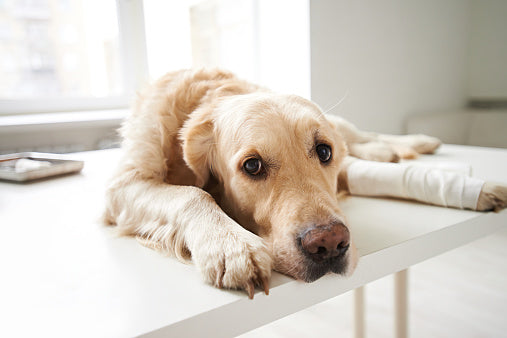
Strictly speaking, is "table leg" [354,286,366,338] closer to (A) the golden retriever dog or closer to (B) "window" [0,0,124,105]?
(A) the golden retriever dog

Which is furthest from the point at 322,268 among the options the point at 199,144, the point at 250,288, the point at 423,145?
the point at 423,145

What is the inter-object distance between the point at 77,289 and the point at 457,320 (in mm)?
1997

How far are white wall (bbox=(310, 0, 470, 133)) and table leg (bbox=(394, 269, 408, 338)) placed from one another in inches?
86.4

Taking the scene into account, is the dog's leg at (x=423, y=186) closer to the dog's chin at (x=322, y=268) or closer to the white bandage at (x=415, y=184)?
the white bandage at (x=415, y=184)

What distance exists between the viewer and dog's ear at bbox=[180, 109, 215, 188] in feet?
3.02

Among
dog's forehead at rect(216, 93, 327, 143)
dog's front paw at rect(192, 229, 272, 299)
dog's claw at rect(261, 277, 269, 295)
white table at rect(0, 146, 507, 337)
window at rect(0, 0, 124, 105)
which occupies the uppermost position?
window at rect(0, 0, 124, 105)

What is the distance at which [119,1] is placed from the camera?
134 inches

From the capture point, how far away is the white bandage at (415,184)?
941mm

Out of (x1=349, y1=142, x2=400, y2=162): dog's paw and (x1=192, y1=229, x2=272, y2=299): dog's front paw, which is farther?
(x1=349, y1=142, x2=400, y2=162): dog's paw

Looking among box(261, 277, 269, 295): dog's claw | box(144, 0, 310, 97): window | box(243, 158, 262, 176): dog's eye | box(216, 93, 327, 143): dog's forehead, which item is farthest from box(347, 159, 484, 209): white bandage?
box(144, 0, 310, 97): window

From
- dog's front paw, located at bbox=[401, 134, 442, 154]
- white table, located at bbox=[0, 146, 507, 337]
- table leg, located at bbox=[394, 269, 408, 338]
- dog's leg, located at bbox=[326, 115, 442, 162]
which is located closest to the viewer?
white table, located at bbox=[0, 146, 507, 337]

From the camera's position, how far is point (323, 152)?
2.81ft

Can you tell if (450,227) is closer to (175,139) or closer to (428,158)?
(175,139)

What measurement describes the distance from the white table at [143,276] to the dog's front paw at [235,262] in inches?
0.7
